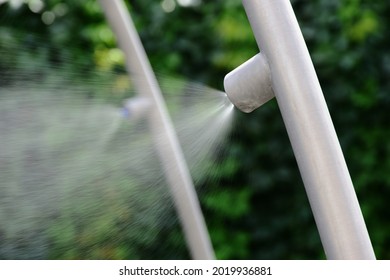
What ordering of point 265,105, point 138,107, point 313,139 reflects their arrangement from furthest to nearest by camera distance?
point 265,105, point 138,107, point 313,139

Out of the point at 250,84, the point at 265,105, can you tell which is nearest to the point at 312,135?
the point at 250,84

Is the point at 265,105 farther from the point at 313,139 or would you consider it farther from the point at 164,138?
the point at 313,139

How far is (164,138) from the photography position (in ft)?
4.24

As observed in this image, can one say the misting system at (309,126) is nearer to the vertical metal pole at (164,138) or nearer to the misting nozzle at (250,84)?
the misting nozzle at (250,84)

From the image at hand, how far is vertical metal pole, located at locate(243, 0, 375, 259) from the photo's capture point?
75cm

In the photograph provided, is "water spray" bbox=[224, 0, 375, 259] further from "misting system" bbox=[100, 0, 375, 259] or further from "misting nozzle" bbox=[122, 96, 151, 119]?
"misting nozzle" bbox=[122, 96, 151, 119]

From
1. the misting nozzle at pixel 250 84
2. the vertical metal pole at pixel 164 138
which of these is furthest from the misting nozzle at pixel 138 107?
the misting nozzle at pixel 250 84

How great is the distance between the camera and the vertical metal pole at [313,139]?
75cm

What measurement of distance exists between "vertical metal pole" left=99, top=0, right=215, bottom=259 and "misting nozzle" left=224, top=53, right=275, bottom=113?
46 cm

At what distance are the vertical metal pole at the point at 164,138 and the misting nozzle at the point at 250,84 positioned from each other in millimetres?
460

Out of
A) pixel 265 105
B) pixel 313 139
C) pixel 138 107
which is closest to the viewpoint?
pixel 313 139

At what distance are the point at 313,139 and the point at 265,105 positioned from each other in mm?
1780

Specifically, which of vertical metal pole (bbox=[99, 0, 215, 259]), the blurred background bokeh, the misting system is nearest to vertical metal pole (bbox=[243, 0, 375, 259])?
the misting system

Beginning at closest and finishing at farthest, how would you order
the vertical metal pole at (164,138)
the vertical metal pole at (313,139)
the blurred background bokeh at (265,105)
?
the vertical metal pole at (313,139)
the vertical metal pole at (164,138)
the blurred background bokeh at (265,105)
